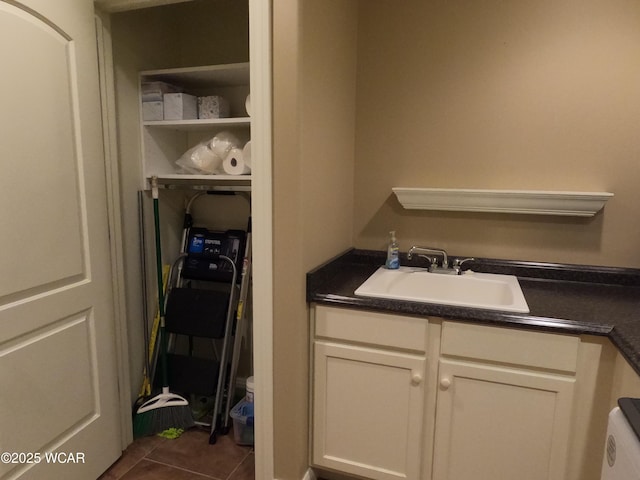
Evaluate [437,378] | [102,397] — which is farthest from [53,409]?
[437,378]

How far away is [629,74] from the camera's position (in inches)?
67.3

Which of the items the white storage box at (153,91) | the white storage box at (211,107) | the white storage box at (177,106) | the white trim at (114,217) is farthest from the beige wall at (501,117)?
the white trim at (114,217)

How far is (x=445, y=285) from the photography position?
6.33 feet

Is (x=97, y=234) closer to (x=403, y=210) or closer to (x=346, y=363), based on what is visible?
(x=346, y=363)

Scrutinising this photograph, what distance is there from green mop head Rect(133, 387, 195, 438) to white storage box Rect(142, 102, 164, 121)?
1355 mm

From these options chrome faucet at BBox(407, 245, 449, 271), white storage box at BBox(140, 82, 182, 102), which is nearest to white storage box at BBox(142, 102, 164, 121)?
white storage box at BBox(140, 82, 182, 102)

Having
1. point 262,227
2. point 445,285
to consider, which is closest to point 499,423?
point 445,285

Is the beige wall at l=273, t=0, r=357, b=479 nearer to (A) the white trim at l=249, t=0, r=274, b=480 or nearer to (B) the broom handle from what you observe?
(A) the white trim at l=249, t=0, r=274, b=480

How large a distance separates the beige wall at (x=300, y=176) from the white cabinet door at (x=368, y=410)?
0.26 feet

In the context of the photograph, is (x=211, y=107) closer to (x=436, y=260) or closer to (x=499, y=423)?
(x=436, y=260)

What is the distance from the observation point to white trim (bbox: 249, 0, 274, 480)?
144 centimetres

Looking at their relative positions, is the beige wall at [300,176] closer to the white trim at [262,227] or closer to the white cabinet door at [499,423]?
the white trim at [262,227]

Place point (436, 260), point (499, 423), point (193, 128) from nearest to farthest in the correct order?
point (499, 423) < point (436, 260) < point (193, 128)

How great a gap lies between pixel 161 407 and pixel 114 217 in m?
0.96
